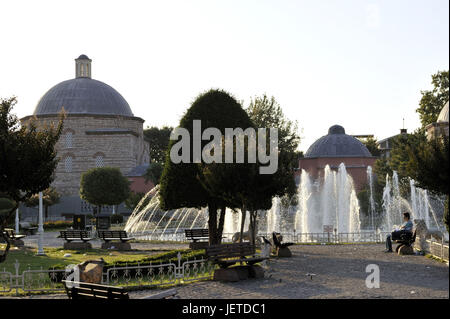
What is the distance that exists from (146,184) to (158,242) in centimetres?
3075

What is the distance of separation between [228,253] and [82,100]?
177ft

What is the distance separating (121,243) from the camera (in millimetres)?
22359

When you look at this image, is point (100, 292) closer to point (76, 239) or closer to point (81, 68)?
point (76, 239)

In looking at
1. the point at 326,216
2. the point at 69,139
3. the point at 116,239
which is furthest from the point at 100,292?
the point at 69,139

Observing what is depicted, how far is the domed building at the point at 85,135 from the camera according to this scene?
2368 inches

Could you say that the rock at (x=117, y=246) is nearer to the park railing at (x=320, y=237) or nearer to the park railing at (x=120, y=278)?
A: the park railing at (x=320, y=237)

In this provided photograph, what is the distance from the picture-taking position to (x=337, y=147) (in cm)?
5322

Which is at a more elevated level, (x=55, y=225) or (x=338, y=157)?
(x=338, y=157)

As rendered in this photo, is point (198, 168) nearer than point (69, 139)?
Yes

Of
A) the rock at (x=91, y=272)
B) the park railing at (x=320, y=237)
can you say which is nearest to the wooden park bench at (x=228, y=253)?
the rock at (x=91, y=272)

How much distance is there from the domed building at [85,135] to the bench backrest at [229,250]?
158 ft
